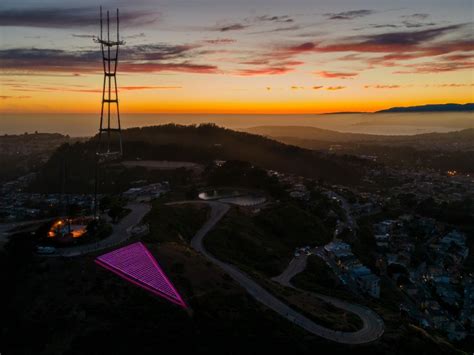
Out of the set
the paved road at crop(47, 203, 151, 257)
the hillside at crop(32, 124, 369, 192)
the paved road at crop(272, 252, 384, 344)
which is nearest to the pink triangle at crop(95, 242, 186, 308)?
the paved road at crop(47, 203, 151, 257)

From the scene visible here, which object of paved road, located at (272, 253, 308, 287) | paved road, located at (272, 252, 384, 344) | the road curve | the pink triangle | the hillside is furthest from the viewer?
the hillside

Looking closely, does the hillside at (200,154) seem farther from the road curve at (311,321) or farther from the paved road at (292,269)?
the road curve at (311,321)

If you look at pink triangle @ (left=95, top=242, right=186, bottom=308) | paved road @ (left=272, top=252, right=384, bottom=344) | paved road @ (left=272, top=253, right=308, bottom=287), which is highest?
pink triangle @ (left=95, top=242, right=186, bottom=308)

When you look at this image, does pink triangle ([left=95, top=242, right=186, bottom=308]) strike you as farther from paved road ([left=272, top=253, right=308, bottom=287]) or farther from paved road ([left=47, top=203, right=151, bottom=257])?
paved road ([left=272, top=253, right=308, bottom=287])

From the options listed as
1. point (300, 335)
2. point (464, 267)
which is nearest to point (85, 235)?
point (300, 335)

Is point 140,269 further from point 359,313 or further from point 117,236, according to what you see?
point 359,313
